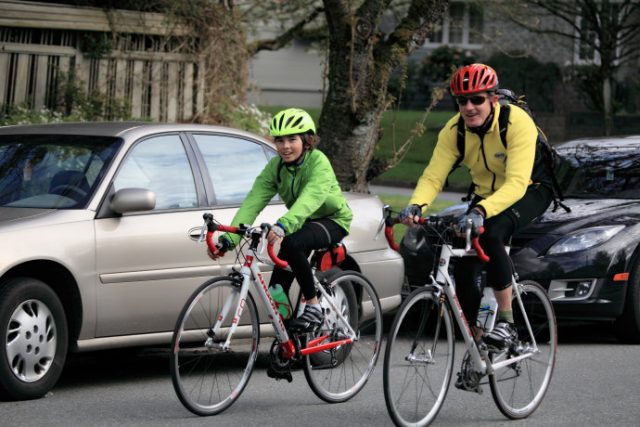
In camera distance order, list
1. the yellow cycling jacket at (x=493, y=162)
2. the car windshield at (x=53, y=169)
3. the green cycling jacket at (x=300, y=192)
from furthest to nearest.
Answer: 1. the car windshield at (x=53, y=169)
2. the green cycling jacket at (x=300, y=192)
3. the yellow cycling jacket at (x=493, y=162)

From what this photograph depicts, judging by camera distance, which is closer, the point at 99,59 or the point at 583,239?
the point at 583,239

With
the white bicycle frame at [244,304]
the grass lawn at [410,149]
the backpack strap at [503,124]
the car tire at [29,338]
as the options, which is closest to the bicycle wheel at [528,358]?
the backpack strap at [503,124]

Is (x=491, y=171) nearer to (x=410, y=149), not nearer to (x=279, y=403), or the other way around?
(x=279, y=403)

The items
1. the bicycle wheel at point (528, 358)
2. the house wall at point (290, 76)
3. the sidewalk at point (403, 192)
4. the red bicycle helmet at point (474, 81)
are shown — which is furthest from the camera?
the house wall at point (290, 76)

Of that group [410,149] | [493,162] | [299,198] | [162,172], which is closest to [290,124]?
[299,198]

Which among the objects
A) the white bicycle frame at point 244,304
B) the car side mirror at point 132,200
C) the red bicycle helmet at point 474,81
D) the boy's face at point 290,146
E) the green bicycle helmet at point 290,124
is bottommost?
the white bicycle frame at point 244,304

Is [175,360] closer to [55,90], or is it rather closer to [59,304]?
[59,304]

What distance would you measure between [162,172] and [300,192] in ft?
4.06

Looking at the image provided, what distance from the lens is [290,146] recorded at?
7004 millimetres

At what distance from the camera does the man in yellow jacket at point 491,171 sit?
6703mm

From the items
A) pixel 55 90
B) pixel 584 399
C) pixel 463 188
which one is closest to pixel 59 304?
pixel 584 399

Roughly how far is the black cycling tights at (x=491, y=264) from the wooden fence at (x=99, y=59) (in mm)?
8505

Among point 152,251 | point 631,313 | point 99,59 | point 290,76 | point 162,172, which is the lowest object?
point 631,313

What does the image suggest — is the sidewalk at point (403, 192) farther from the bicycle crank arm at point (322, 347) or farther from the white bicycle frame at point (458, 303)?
the white bicycle frame at point (458, 303)
